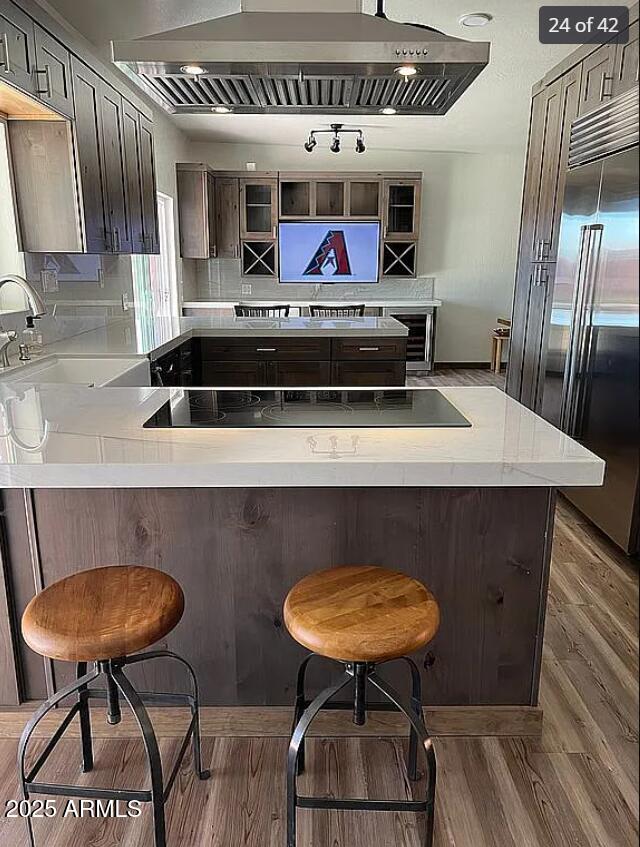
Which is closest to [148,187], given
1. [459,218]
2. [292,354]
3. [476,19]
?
[292,354]

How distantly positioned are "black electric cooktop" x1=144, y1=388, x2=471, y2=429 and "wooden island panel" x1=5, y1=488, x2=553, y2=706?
0.20 meters

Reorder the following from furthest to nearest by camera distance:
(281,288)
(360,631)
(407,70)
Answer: (281,288) < (407,70) < (360,631)

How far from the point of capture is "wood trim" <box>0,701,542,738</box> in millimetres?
1806

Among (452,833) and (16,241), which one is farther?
(16,241)

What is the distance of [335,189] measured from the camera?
739cm

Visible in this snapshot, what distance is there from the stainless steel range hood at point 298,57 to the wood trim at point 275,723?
1957mm

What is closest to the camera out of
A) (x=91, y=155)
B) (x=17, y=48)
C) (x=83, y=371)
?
(x=17, y=48)

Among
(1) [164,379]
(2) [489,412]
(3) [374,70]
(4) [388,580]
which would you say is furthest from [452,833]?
(1) [164,379]

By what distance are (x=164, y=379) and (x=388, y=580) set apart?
232 cm

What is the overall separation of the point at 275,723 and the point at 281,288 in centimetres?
666

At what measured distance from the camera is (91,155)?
10.5 feet

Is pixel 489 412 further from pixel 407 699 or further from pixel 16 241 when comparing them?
pixel 16 241

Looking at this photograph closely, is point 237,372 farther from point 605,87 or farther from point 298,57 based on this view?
point 605,87

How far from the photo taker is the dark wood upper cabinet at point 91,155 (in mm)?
3018
